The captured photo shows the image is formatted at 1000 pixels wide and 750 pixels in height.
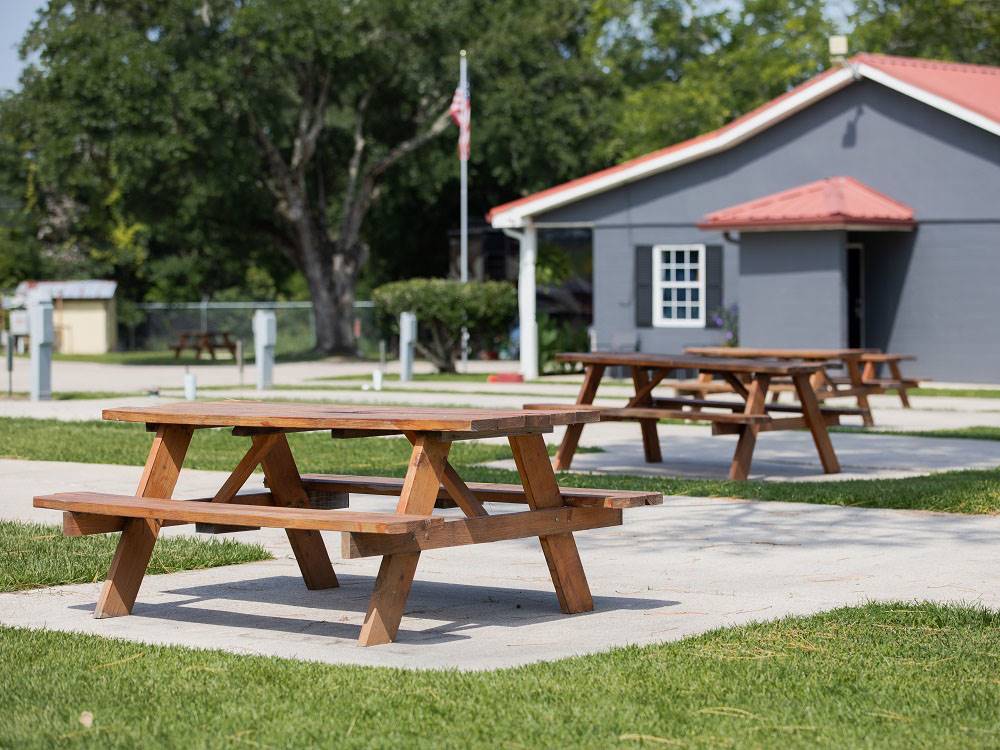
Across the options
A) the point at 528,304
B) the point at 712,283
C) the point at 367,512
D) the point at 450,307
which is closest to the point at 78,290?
the point at 450,307

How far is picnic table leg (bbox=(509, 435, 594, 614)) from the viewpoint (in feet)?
21.7

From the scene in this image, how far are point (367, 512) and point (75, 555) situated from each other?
2.02 m

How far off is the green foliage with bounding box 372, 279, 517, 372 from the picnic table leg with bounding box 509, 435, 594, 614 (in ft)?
74.0

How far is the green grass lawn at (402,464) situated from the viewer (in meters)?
10.0

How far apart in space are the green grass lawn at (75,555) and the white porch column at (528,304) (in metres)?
20.4

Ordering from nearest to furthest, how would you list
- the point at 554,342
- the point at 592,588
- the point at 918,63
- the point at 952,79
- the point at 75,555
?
the point at 592,588 < the point at 75,555 < the point at 918,63 < the point at 952,79 < the point at 554,342

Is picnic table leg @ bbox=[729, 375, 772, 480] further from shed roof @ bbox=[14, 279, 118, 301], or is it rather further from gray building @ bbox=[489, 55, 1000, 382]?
shed roof @ bbox=[14, 279, 118, 301]

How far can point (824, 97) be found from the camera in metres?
26.6

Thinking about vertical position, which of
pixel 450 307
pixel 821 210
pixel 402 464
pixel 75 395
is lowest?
pixel 75 395

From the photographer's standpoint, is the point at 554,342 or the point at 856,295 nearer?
the point at 856,295

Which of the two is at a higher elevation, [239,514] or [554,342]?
[239,514]

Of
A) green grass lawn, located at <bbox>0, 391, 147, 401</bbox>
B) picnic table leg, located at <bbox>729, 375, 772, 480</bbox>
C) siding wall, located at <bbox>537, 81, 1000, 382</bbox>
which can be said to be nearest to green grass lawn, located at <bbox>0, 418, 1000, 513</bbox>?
picnic table leg, located at <bbox>729, 375, 772, 480</bbox>

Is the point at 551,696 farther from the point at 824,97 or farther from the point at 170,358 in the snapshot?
the point at 170,358

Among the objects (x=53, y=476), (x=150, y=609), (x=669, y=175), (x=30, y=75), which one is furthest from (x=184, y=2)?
(x=150, y=609)
